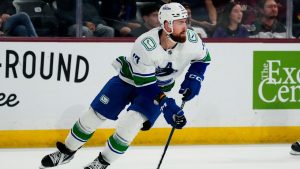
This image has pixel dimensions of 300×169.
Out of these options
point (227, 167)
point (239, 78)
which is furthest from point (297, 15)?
point (227, 167)

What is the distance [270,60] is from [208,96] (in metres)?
0.58

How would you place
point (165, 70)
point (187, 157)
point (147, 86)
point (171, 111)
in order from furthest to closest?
point (187, 157) < point (165, 70) < point (147, 86) < point (171, 111)

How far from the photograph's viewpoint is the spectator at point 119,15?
6.30 metres

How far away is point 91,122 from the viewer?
4.89 m

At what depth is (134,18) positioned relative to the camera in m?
6.34

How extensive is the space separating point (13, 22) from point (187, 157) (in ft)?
5.50

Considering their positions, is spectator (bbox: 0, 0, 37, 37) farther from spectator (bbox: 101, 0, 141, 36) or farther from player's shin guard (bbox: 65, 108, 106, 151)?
player's shin guard (bbox: 65, 108, 106, 151)

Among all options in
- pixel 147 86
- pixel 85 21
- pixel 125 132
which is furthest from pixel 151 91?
pixel 85 21

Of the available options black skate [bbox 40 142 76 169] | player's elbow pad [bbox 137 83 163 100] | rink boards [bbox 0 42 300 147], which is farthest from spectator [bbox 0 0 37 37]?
player's elbow pad [bbox 137 83 163 100]

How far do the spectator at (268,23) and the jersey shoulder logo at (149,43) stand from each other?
6.77 ft

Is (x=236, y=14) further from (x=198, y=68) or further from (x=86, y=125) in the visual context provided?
(x=86, y=125)

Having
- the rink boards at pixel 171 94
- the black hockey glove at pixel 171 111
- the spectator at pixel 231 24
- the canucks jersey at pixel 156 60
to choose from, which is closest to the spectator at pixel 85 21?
the rink boards at pixel 171 94

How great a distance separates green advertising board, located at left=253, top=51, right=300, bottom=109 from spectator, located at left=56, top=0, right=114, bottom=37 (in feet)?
3.93

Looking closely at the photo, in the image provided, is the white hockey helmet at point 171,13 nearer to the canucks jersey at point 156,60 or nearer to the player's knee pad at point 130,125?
the canucks jersey at point 156,60
